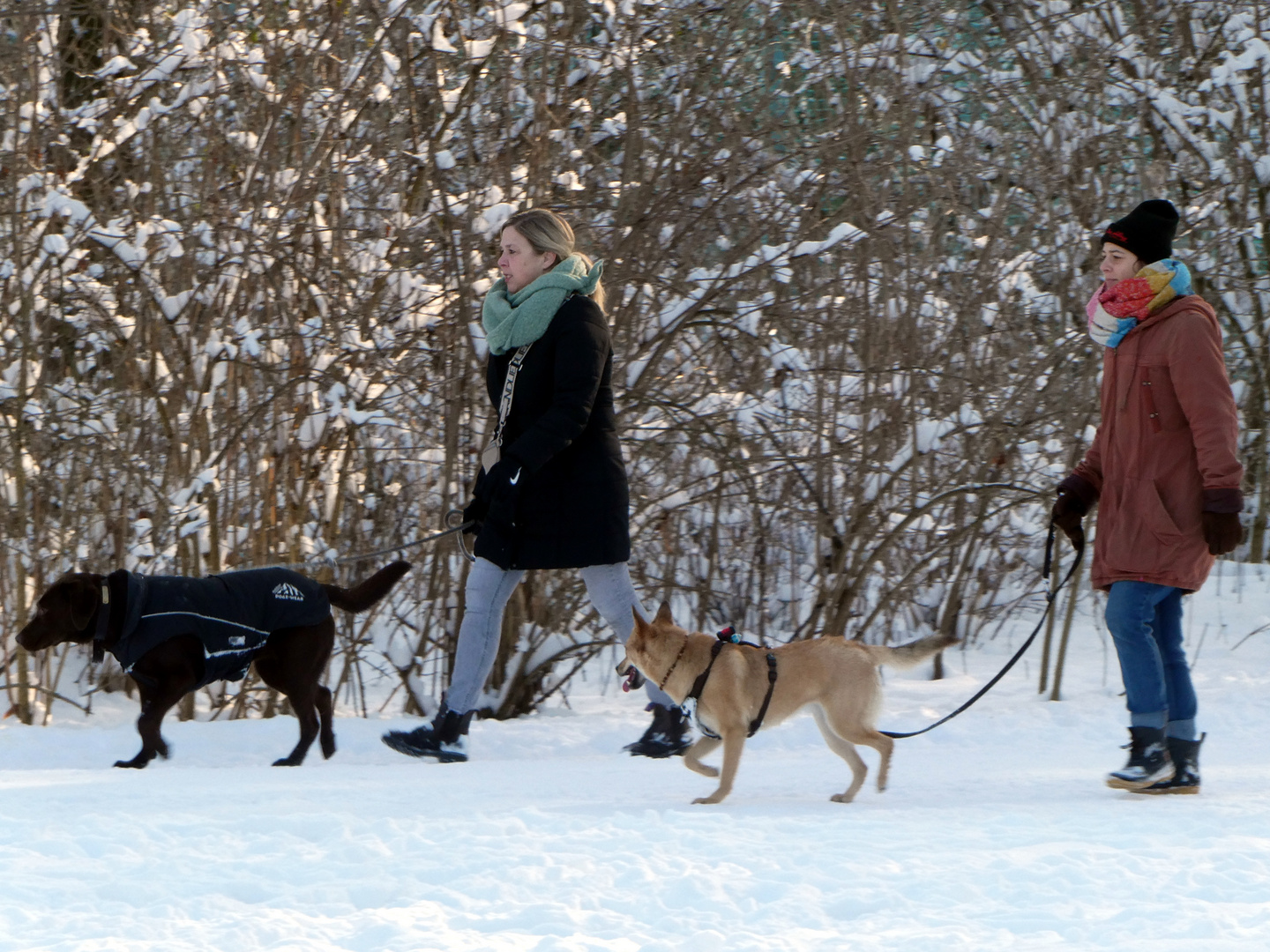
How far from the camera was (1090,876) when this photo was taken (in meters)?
3.12

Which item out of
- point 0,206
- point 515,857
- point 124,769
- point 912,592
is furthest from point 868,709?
point 0,206

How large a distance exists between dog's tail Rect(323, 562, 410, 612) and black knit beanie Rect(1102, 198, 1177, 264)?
3111 mm


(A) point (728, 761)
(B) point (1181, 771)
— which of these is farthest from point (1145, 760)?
(A) point (728, 761)

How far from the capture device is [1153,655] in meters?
4.18

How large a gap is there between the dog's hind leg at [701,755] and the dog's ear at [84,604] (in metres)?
2.36

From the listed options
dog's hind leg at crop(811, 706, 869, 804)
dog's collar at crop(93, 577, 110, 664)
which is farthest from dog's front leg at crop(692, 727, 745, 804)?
dog's collar at crop(93, 577, 110, 664)

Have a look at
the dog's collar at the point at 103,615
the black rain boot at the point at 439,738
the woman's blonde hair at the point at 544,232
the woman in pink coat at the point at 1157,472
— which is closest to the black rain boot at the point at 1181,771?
the woman in pink coat at the point at 1157,472

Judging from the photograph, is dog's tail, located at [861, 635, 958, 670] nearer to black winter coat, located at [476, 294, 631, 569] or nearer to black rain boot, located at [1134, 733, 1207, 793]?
black rain boot, located at [1134, 733, 1207, 793]

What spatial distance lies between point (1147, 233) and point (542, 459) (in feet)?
7.22

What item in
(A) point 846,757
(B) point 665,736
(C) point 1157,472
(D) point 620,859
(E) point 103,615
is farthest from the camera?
(B) point 665,736

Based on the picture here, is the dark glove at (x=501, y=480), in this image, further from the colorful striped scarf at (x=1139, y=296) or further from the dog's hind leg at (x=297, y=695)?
the colorful striped scarf at (x=1139, y=296)

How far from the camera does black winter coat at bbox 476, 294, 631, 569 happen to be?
472 centimetres

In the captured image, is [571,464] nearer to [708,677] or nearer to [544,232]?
[544,232]

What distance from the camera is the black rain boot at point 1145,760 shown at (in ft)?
13.7
